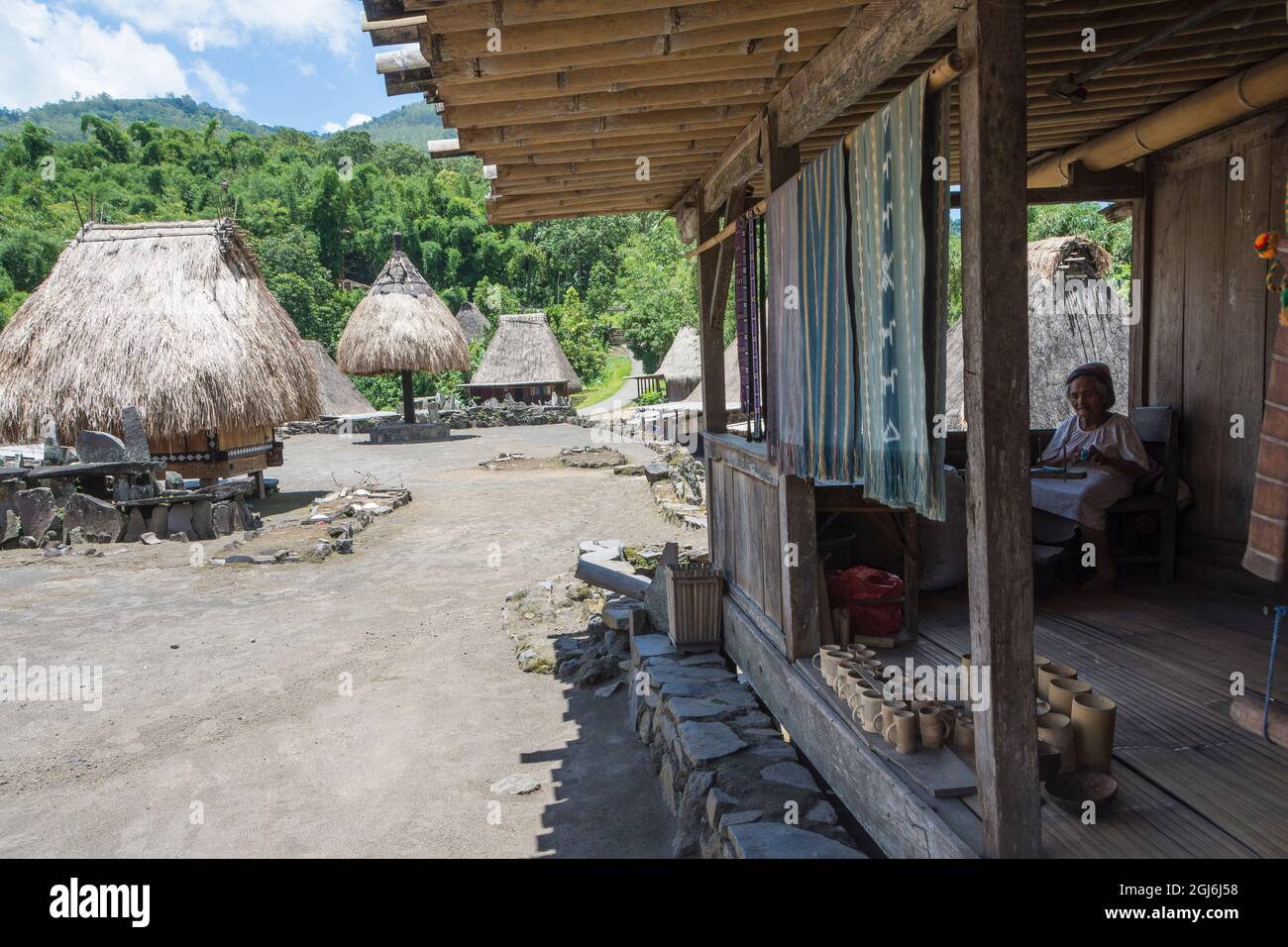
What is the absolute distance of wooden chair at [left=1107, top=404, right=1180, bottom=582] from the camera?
17.1 ft

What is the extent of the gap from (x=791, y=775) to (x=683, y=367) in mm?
22340

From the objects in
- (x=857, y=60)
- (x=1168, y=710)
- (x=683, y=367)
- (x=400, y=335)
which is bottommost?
(x=1168, y=710)

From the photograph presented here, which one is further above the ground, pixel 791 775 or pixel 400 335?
pixel 400 335

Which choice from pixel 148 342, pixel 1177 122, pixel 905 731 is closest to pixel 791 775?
pixel 905 731

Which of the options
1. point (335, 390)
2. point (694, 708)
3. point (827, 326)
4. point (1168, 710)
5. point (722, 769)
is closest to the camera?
point (1168, 710)

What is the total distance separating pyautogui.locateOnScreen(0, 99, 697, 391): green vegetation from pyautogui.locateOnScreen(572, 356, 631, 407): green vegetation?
1.40 ft

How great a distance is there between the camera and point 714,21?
10.8ft

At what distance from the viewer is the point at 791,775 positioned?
3.95 m

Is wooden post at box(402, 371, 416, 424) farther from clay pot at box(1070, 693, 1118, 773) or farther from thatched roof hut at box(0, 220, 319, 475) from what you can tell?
clay pot at box(1070, 693, 1118, 773)

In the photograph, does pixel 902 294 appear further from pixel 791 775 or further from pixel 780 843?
pixel 791 775

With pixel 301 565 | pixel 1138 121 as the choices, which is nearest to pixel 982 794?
pixel 1138 121

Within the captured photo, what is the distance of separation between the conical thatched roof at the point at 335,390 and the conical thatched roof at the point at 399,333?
12.9ft

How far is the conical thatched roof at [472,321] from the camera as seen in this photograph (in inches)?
1540

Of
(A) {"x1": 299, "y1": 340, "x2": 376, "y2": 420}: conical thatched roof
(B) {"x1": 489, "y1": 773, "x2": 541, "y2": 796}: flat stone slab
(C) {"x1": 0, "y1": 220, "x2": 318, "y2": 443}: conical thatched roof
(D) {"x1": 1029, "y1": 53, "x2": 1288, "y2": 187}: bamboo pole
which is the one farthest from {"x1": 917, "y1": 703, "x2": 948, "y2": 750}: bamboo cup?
(A) {"x1": 299, "y1": 340, "x2": 376, "y2": 420}: conical thatched roof
